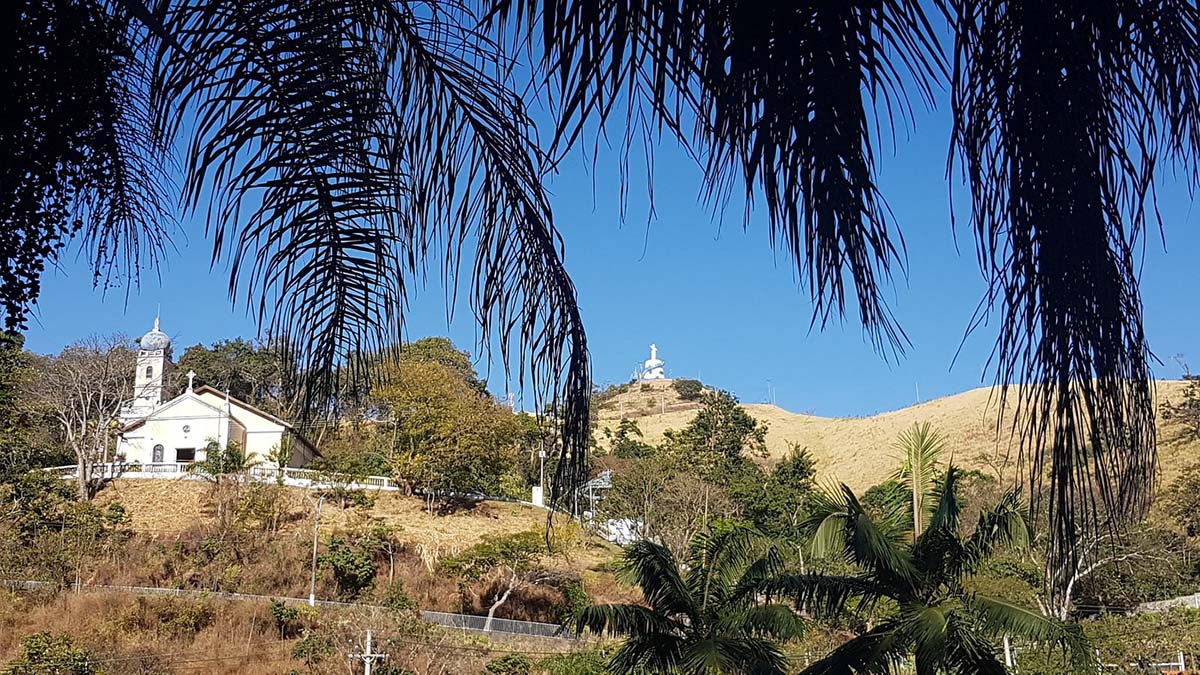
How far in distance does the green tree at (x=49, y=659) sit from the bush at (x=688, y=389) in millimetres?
38116

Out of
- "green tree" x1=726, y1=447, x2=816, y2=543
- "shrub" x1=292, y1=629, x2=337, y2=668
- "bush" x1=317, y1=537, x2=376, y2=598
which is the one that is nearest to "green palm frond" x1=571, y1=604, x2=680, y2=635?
"shrub" x1=292, y1=629, x2=337, y2=668

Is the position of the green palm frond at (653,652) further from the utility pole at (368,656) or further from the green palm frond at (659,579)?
the utility pole at (368,656)

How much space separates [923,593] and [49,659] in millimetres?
10295

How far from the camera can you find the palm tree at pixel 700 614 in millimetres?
9719

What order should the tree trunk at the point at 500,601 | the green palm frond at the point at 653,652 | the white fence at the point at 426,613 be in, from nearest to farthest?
the green palm frond at the point at 653,652
the white fence at the point at 426,613
the tree trunk at the point at 500,601

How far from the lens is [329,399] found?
147 cm

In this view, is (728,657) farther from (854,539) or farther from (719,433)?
(719,433)

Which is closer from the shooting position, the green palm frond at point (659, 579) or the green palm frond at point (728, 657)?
the green palm frond at point (728, 657)

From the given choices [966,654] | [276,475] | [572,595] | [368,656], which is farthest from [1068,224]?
[276,475]

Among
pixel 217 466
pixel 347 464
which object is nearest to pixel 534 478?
pixel 347 464

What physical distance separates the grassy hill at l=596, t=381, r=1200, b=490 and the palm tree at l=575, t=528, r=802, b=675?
13.6 metres

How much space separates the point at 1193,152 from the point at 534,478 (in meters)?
27.1

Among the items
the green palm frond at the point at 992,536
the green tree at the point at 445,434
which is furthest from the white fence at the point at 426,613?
the green palm frond at the point at 992,536

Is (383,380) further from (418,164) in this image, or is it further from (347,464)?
(347,464)
